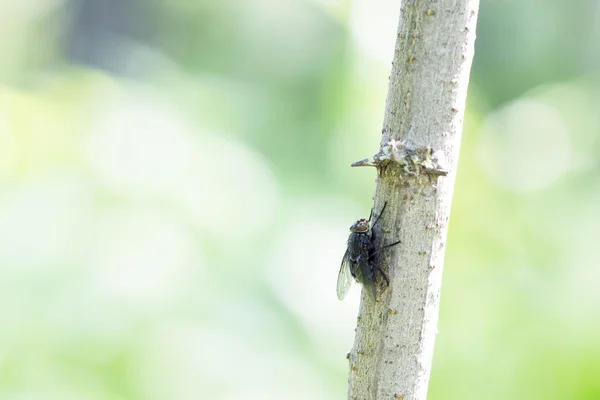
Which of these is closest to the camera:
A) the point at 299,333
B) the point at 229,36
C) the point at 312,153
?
the point at 299,333

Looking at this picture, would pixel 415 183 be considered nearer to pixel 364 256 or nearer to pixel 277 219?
pixel 364 256

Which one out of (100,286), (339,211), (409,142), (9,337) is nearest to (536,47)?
(339,211)

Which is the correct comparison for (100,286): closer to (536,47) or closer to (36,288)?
(36,288)

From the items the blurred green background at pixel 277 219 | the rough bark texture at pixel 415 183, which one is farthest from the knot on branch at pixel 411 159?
the blurred green background at pixel 277 219

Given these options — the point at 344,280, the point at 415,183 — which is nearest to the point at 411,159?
the point at 415,183

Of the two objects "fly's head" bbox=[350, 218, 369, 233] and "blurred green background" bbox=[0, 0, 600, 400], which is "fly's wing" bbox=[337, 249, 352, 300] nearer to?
→ "fly's head" bbox=[350, 218, 369, 233]

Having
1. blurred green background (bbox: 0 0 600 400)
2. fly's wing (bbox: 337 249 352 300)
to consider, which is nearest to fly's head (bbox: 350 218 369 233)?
fly's wing (bbox: 337 249 352 300)
